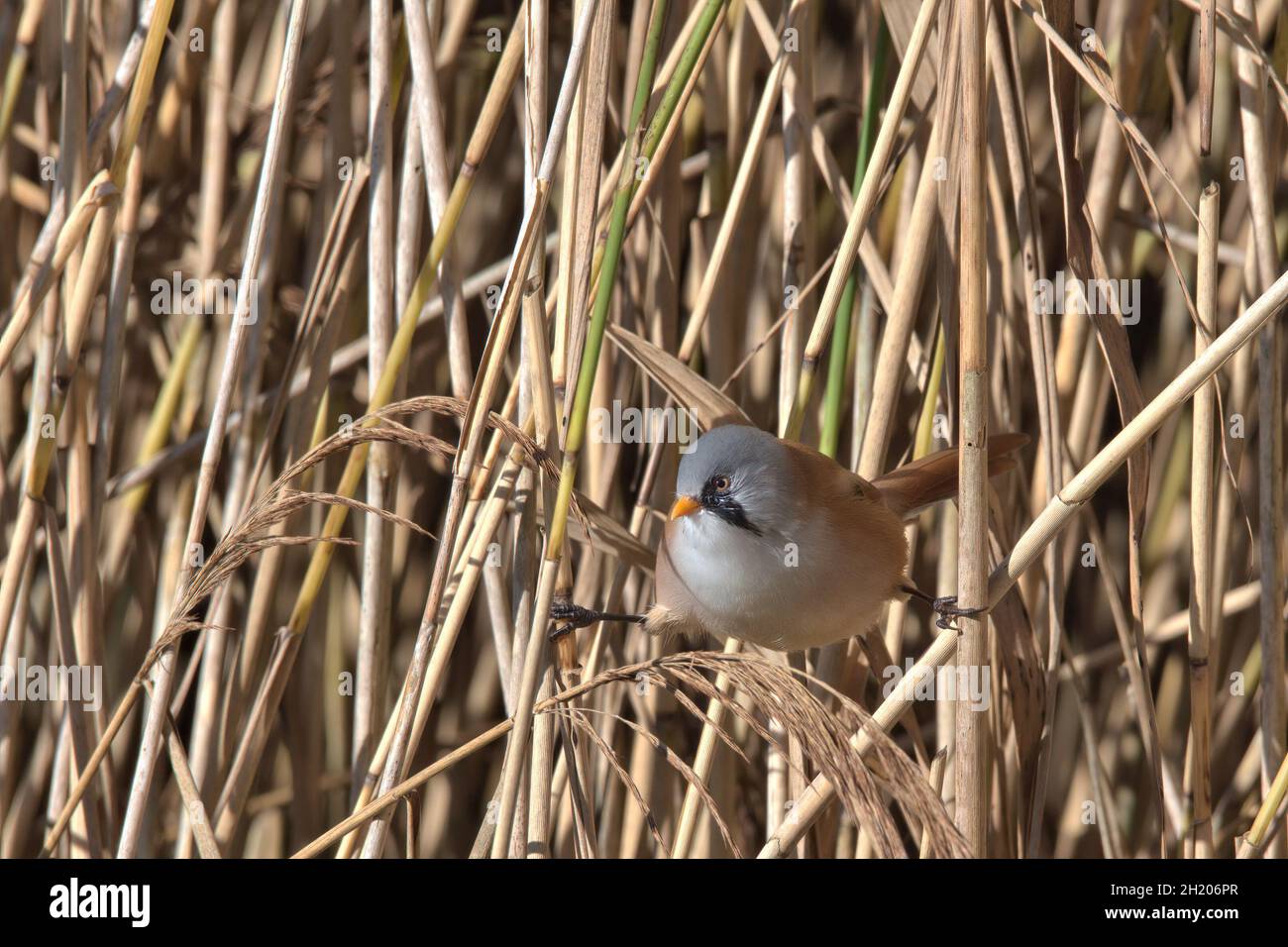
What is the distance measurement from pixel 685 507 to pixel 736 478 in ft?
0.28

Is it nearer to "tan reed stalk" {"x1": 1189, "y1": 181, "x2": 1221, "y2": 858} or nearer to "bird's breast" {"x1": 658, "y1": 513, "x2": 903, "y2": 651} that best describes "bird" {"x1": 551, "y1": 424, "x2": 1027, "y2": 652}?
"bird's breast" {"x1": 658, "y1": 513, "x2": 903, "y2": 651}

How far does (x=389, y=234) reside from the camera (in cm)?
151

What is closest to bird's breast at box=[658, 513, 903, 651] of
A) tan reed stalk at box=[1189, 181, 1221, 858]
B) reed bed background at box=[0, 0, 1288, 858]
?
reed bed background at box=[0, 0, 1288, 858]

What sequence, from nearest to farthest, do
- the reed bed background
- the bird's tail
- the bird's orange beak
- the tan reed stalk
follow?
the reed bed background < the tan reed stalk < the bird's orange beak < the bird's tail

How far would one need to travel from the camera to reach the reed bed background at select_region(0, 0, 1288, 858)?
3.70 feet

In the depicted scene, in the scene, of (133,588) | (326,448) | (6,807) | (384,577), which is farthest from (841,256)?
(6,807)

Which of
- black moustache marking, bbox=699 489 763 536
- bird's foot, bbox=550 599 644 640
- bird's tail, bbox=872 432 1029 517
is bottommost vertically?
bird's foot, bbox=550 599 644 640

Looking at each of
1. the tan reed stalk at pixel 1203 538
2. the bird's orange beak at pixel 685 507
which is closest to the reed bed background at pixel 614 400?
the tan reed stalk at pixel 1203 538

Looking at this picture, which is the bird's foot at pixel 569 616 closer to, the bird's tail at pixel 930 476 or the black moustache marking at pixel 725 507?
the black moustache marking at pixel 725 507

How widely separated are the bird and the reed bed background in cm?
6

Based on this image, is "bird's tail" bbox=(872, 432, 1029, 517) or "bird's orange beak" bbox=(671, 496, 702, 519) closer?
"bird's orange beak" bbox=(671, 496, 702, 519)

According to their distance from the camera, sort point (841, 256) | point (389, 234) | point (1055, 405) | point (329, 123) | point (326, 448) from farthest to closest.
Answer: point (329, 123)
point (389, 234)
point (1055, 405)
point (841, 256)
point (326, 448)

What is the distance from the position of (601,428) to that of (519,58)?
1.87 feet

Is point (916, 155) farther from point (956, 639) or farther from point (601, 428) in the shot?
point (956, 639)
